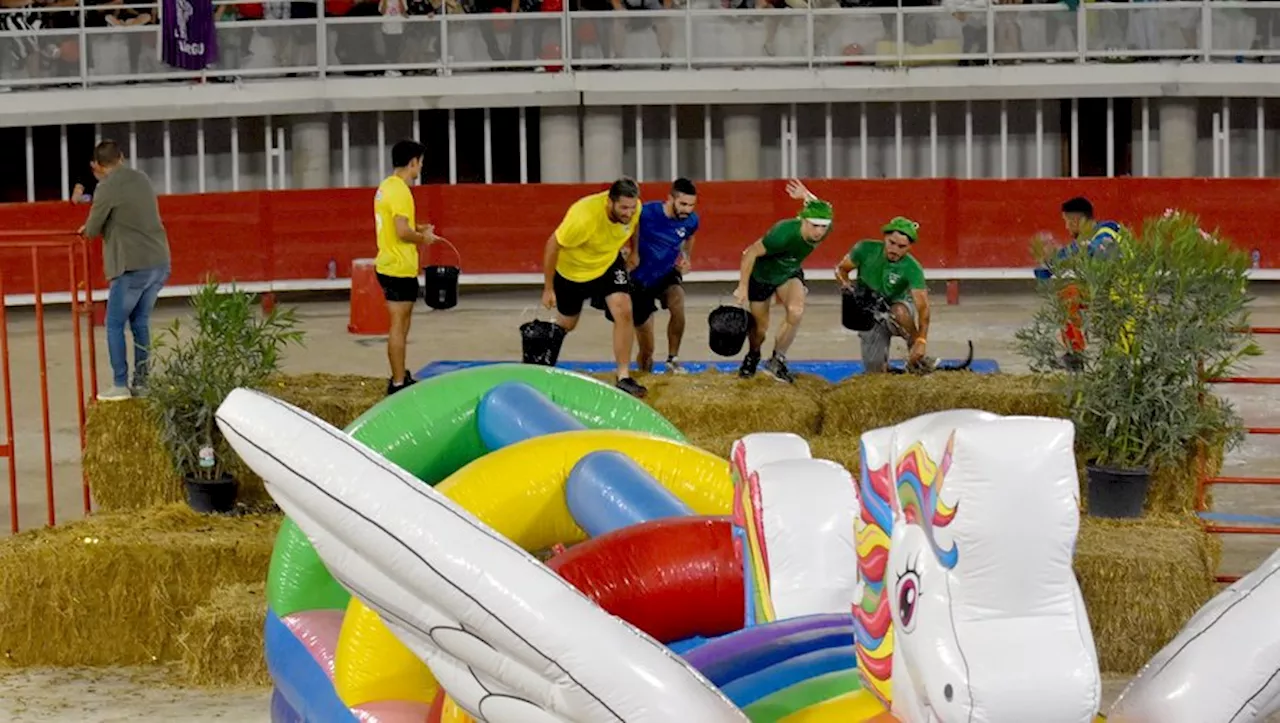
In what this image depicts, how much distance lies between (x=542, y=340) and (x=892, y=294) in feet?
6.81

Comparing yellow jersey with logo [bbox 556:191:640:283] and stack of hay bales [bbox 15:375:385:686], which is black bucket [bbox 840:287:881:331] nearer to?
yellow jersey with logo [bbox 556:191:640:283]

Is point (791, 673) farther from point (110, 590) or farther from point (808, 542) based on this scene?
point (110, 590)

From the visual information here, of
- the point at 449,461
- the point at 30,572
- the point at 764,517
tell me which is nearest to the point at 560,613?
the point at 764,517

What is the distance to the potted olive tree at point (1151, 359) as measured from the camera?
397 inches

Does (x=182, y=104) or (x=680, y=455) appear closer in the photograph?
(x=680, y=455)

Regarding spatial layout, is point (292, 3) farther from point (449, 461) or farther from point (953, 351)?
point (449, 461)

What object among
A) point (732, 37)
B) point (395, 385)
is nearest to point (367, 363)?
point (395, 385)

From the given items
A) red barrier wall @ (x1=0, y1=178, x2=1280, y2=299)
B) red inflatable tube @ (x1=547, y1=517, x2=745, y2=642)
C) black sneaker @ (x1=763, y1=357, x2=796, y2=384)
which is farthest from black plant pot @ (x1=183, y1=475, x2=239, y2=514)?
red barrier wall @ (x1=0, y1=178, x2=1280, y2=299)

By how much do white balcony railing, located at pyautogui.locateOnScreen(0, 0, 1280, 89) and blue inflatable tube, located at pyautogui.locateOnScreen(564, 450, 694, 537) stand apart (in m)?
17.7

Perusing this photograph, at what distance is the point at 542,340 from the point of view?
43.5ft

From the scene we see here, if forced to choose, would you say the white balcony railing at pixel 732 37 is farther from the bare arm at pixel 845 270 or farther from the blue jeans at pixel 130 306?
the blue jeans at pixel 130 306

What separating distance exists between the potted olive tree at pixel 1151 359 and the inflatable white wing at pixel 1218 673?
21.4ft

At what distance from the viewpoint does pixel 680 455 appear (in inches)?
243

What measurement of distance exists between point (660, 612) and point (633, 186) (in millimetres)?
7832
